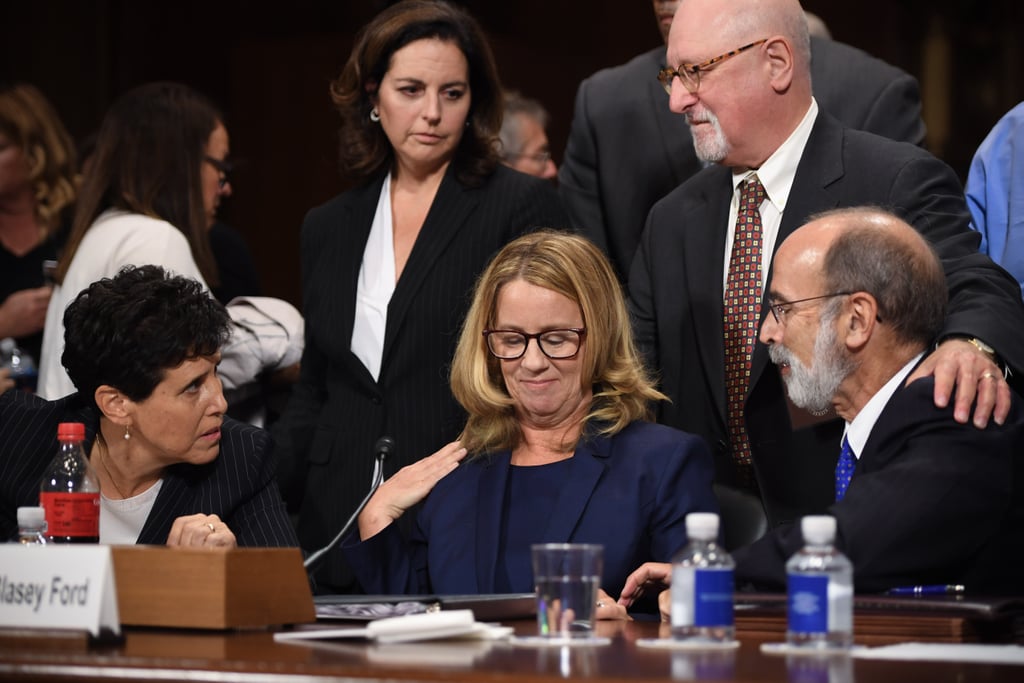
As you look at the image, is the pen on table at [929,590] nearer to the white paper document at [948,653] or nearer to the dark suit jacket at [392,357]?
the white paper document at [948,653]

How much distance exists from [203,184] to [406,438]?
102 cm

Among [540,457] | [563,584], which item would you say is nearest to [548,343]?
[540,457]

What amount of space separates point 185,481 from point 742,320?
1.15 metres

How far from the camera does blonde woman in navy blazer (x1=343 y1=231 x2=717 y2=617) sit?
266cm

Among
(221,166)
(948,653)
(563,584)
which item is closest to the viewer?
(948,653)

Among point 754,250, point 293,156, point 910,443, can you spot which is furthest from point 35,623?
point 293,156

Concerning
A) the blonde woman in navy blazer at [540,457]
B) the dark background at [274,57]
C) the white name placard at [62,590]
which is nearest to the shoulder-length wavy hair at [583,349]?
the blonde woman in navy blazer at [540,457]

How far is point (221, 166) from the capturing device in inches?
153

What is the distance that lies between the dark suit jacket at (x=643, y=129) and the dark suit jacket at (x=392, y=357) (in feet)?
1.08

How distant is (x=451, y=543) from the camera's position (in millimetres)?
2721

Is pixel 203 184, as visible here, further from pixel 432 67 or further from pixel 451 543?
pixel 451 543

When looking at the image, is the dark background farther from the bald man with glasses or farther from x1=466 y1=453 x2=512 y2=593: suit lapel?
x1=466 y1=453 x2=512 y2=593: suit lapel

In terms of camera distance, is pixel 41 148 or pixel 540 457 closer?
pixel 540 457

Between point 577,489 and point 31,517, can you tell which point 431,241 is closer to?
point 577,489
